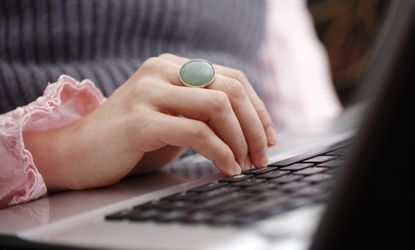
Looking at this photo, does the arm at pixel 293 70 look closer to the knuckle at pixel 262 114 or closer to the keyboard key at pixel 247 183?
the knuckle at pixel 262 114

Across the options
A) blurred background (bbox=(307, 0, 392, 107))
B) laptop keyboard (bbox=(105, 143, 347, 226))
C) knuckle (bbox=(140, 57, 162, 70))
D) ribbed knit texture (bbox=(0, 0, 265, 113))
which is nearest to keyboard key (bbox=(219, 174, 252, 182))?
laptop keyboard (bbox=(105, 143, 347, 226))

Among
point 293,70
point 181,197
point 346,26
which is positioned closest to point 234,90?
point 181,197

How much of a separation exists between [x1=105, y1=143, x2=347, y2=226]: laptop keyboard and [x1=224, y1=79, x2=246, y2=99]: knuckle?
63mm

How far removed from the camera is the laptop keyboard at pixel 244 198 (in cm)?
31

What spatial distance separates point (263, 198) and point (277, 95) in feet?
2.50

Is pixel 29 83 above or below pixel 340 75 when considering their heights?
above

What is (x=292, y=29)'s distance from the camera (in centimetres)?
118

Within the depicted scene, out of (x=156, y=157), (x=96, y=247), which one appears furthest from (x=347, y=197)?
(x=156, y=157)

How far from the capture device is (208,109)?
0.48m

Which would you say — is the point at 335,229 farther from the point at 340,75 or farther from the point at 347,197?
the point at 340,75

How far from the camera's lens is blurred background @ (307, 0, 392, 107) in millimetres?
1696

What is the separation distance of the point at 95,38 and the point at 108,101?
24 centimetres

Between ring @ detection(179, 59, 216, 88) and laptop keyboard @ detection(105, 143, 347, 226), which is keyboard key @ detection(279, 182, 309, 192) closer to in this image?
laptop keyboard @ detection(105, 143, 347, 226)

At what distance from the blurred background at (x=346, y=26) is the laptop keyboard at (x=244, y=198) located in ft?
4.16
